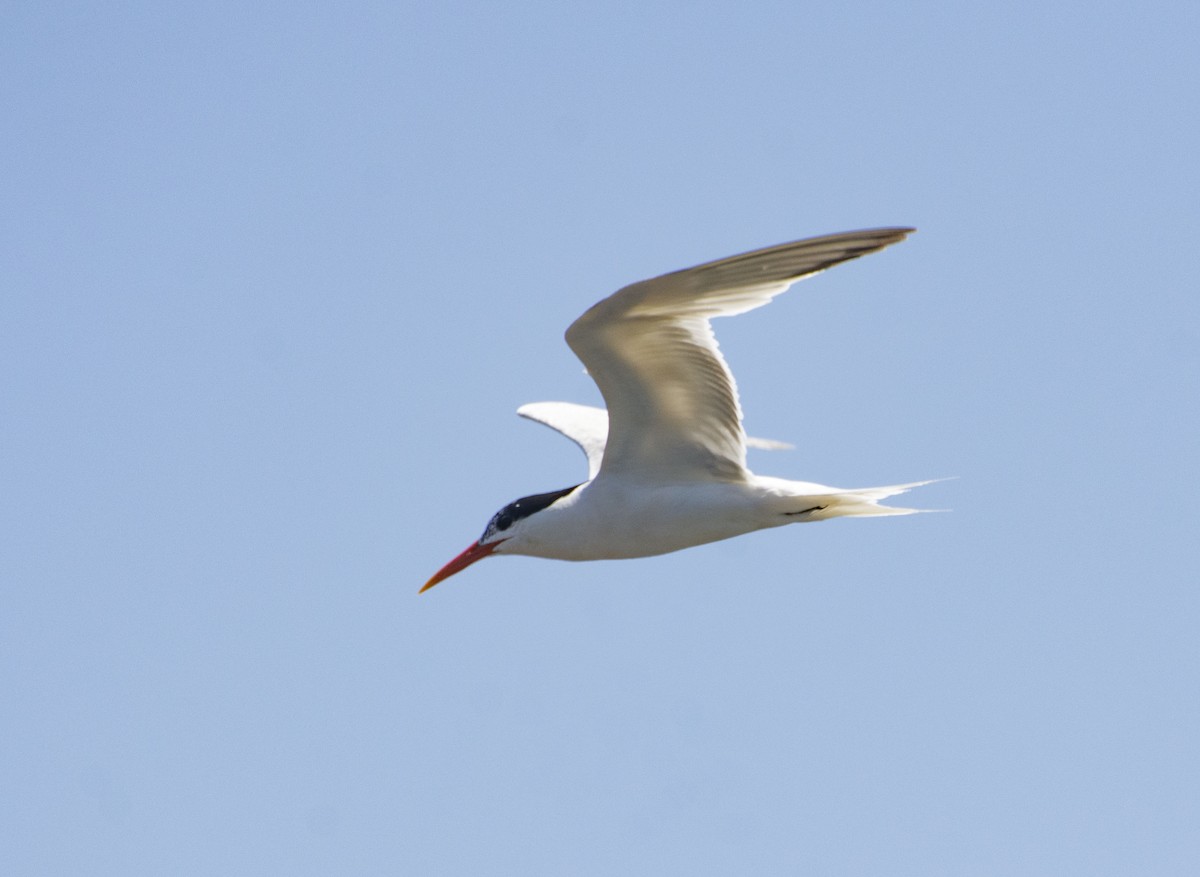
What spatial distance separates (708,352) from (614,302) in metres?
0.58

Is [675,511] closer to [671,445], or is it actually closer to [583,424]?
[671,445]

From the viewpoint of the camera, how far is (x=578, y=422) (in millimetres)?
8906

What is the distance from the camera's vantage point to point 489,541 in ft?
24.4

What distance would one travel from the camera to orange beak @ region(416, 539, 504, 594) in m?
7.48

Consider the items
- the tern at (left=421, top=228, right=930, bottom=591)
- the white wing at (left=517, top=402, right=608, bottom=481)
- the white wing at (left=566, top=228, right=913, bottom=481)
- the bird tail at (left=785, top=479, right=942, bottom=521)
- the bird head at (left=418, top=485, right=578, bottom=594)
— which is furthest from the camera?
the white wing at (left=517, top=402, right=608, bottom=481)

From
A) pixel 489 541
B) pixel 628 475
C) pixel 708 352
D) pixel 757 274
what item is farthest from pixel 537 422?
pixel 757 274

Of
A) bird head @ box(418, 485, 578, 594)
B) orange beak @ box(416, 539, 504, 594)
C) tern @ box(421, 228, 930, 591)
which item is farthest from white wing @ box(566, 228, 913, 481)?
orange beak @ box(416, 539, 504, 594)

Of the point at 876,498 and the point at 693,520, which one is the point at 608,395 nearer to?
the point at 693,520

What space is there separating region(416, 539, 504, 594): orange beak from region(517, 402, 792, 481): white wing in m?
0.77

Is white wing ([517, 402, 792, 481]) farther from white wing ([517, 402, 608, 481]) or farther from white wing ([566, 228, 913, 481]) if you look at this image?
white wing ([566, 228, 913, 481])

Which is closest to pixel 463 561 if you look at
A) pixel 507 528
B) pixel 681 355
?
pixel 507 528

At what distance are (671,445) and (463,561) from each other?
5.27 feet

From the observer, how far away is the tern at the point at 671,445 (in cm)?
573

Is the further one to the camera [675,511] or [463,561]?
[463,561]
